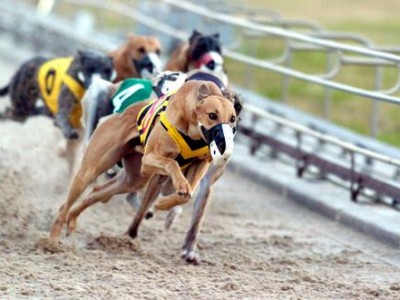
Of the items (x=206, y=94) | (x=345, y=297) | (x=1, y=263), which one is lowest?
(x=1, y=263)

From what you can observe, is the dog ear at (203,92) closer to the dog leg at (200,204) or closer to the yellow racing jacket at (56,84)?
the dog leg at (200,204)

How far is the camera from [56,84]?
27.9ft

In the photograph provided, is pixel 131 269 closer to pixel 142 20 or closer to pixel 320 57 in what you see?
pixel 142 20

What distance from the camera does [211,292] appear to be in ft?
19.4

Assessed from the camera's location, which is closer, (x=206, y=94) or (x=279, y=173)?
(x=206, y=94)

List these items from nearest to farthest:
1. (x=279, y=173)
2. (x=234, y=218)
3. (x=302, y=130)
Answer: (x=234, y=218) < (x=302, y=130) < (x=279, y=173)

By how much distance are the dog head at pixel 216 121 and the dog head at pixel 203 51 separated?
2301 millimetres

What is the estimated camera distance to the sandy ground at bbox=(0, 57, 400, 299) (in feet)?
19.5

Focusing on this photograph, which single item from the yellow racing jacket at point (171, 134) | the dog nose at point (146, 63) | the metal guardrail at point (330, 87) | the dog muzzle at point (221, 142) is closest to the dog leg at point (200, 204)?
the yellow racing jacket at point (171, 134)

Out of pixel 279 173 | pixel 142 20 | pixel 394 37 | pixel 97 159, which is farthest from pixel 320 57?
pixel 97 159

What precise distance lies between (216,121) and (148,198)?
1205mm

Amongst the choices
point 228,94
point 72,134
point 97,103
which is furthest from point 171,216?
point 72,134

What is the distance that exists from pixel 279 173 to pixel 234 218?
1484mm

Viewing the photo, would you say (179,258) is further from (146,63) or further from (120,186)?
(146,63)
